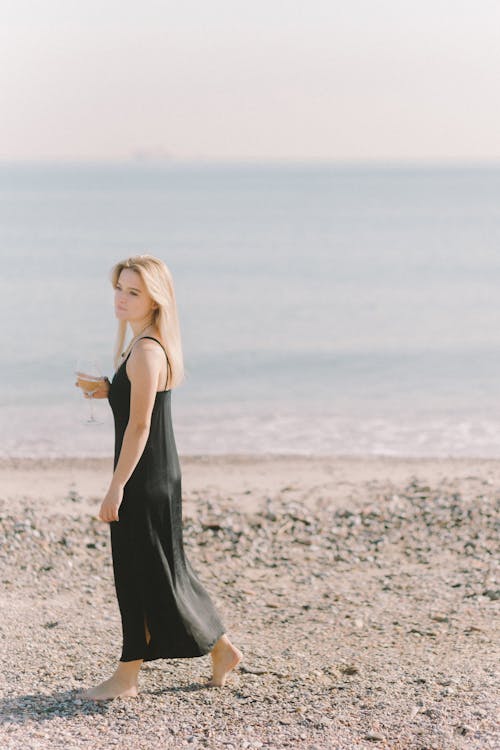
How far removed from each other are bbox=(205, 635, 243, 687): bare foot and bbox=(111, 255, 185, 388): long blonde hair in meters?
1.39

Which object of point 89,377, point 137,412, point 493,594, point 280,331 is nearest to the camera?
point 137,412

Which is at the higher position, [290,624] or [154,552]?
[154,552]

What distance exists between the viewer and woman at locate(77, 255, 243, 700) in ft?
16.4

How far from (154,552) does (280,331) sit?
2645cm

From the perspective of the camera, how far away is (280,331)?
31516mm

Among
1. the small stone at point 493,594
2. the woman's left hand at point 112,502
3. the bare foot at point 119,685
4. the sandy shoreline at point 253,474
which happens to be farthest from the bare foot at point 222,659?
the sandy shoreline at point 253,474

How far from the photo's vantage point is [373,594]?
7.93 metres

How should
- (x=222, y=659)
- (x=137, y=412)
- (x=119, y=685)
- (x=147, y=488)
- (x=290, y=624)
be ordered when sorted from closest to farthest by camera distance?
(x=137, y=412)
(x=147, y=488)
(x=119, y=685)
(x=222, y=659)
(x=290, y=624)

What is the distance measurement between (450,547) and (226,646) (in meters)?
4.12

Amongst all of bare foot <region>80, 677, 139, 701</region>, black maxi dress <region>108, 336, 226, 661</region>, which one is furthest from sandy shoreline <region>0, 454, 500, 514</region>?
black maxi dress <region>108, 336, 226, 661</region>

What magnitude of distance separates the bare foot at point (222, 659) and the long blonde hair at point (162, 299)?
1.39 metres

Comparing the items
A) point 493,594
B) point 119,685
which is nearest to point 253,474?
point 493,594

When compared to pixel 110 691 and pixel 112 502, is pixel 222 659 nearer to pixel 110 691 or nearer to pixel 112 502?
pixel 110 691

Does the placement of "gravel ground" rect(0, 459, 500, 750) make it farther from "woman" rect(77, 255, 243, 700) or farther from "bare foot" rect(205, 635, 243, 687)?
"woman" rect(77, 255, 243, 700)
